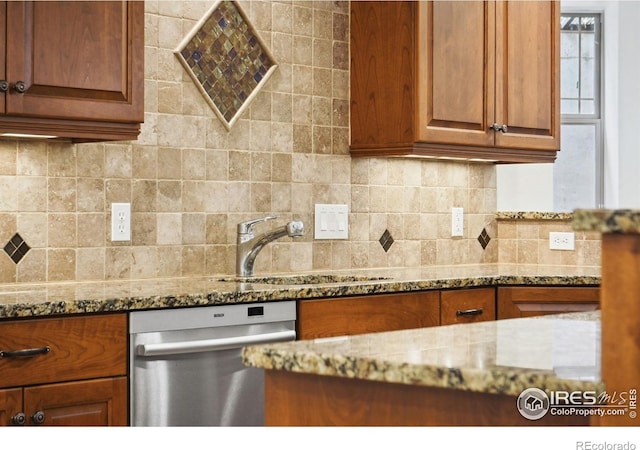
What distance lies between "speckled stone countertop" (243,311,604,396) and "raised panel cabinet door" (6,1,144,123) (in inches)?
57.2

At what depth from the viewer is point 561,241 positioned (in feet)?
14.6

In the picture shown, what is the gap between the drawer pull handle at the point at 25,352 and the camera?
2.41 metres

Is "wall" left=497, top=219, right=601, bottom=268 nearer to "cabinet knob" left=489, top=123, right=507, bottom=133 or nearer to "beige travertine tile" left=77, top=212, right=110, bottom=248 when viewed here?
"cabinet knob" left=489, top=123, right=507, bottom=133

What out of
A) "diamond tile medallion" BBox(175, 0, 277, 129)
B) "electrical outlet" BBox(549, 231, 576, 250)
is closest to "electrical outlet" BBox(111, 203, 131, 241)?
"diamond tile medallion" BBox(175, 0, 277, 129)

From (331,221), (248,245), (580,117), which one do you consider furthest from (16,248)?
(580,117)

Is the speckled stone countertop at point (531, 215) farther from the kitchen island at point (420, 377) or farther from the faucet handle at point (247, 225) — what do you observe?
the kitchen island at point (420, 377)

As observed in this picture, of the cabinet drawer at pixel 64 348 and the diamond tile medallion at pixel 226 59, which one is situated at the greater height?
the diamond tile medallion at pixel 226 59

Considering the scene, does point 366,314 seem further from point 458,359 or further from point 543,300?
point 458,359

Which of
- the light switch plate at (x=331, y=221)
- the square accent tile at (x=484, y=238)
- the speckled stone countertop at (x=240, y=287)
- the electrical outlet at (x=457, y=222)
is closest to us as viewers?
the speckled stone countertop at (x=240, y=287)

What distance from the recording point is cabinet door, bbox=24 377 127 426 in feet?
8.11

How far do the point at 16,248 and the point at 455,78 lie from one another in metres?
1.82

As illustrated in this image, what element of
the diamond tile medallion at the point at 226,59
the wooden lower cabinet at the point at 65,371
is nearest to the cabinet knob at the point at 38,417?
the wooden lower cabinet at the point at 65,371

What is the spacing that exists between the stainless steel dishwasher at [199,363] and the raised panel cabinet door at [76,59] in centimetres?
63
